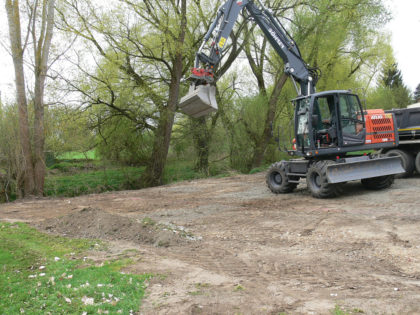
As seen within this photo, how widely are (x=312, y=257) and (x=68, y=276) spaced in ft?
10.9

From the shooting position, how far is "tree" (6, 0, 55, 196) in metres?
13.6

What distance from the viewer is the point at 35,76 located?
556 inches

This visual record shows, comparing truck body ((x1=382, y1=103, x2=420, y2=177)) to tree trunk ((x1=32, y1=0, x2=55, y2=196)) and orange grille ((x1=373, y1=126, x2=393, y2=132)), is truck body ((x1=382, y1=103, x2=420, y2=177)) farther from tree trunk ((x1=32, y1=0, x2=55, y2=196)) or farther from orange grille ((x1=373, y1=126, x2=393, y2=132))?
tree trunk ((x1=32, y1=0, x2=55, y2=196))

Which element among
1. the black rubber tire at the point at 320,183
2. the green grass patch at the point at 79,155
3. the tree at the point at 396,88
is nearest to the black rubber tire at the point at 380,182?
the black rubber tire at the point at 320,183

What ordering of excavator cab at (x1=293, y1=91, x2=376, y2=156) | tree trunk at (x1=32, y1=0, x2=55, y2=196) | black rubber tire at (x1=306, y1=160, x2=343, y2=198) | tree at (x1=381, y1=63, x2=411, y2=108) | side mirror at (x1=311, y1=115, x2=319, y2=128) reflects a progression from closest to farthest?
black rubber tire at (x1=306, y1=160, x2=343, y2=198) → side mirror at (x1=311, y1=115, x2=319, y2=128) → excavator cab at (x1=293, y1=91, x2=376, y2=156) → tree trunk at (x1=32, y1=0, x2=55, y2=196) → tree at (x1=381, y1=63, x2=411, y2=108)

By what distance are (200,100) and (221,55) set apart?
211cm

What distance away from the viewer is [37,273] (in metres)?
4.86

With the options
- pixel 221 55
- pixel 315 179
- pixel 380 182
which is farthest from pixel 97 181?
pixel 380 182

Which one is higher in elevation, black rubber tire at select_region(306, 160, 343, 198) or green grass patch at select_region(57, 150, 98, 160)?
Answer: green grass patch at select_region(57, 150, 98, 160)

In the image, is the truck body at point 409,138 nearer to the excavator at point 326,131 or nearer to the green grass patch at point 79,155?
the excavator at point 326,131

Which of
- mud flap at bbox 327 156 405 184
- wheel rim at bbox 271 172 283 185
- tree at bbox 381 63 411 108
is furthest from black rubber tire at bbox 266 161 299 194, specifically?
tree at bbox 381 63 411 108

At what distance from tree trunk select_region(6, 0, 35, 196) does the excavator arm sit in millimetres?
7018

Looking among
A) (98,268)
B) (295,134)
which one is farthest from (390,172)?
(98,268)

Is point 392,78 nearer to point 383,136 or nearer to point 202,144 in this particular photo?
point 202,144
